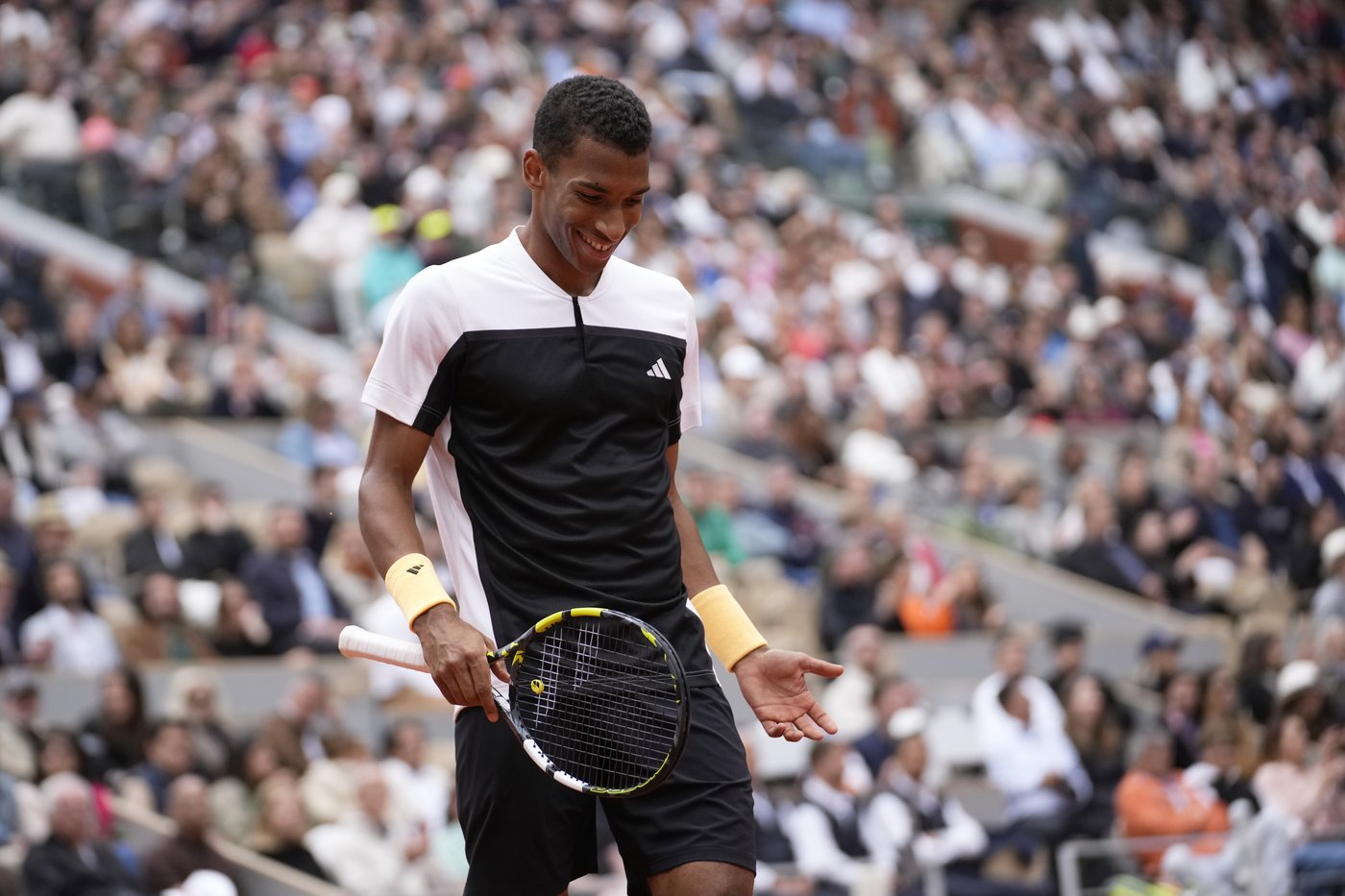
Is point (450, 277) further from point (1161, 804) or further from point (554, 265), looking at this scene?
point (1161, 804)

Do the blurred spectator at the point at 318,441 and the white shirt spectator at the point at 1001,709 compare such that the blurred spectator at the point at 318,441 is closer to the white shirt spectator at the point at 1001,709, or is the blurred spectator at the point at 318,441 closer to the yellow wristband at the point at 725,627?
the white shirt spectator at the point at 1001,709

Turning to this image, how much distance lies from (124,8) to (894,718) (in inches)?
425

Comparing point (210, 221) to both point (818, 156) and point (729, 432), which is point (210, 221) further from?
point (818, 156)

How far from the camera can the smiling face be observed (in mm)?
4020

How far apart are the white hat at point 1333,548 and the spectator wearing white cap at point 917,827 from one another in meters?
4.01

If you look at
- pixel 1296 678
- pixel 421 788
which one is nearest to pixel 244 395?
pixel 421 788

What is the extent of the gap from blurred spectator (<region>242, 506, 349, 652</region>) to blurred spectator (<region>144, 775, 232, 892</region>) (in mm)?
2491

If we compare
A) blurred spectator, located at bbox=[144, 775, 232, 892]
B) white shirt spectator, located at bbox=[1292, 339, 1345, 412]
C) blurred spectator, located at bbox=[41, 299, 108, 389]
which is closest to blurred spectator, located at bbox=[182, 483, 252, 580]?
blurred spectator, located at bbox=[41, 299, 108, 389]

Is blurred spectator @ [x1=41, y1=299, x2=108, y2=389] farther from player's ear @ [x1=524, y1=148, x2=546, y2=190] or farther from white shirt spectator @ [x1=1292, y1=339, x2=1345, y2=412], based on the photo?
white shirt spectator @ [x1=1292, y1=339, x2=1345, y2=412]

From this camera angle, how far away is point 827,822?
9938 millimetres

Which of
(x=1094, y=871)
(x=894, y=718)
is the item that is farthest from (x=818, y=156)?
(x=1094, y=871)

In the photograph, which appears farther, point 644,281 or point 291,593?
point 291,593

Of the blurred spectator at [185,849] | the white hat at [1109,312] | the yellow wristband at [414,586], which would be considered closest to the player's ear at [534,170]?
the yellow wristband at [414,586]

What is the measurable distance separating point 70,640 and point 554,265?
7.25 metres
